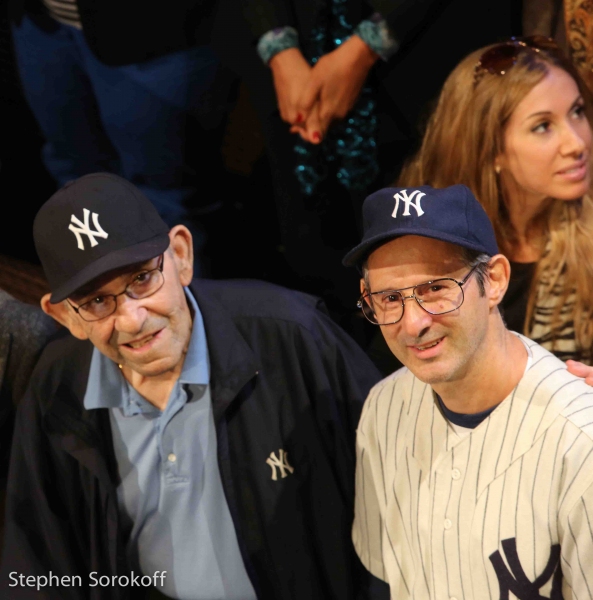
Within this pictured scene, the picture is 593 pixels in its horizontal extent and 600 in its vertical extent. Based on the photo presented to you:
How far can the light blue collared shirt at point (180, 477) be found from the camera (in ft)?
7.38

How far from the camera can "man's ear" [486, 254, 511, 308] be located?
1.66 metres

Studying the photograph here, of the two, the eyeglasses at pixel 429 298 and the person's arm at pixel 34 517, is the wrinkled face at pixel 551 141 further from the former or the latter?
the person's arm at pixel 34 517

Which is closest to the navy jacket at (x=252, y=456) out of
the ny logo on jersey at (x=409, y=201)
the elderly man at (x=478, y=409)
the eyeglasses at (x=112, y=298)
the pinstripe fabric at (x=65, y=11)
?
the eyeglasses at (x=112, y=298)

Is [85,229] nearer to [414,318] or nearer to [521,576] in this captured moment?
[414,318]

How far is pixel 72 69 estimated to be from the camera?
3.13 metres

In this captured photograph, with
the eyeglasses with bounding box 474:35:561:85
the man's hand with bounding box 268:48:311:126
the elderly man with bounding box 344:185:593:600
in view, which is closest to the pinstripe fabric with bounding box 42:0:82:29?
the man's hand with bounding box 268:48:311:126

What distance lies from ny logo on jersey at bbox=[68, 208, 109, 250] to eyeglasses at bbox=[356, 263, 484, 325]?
2.41ft

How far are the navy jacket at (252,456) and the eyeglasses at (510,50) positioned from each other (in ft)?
2.71

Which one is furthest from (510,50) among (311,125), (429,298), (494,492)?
(494,492)

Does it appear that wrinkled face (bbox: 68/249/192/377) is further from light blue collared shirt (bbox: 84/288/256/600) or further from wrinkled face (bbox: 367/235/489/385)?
wrinkled face (bbox: 367/235/489/385)

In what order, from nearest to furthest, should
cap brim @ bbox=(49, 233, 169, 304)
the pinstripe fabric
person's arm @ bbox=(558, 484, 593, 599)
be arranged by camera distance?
1. person's arm @ bbox=(558, 484, 593, 599)
2. cap brim @ bbox=(49, 233, 169, 304)
3. the pinstripe fabric

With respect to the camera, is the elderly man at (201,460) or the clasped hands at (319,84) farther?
the clasped hands at (319,84)

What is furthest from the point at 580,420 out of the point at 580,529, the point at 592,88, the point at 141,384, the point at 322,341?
the point at 141,384

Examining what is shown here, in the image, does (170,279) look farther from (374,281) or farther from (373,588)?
(373,588)
